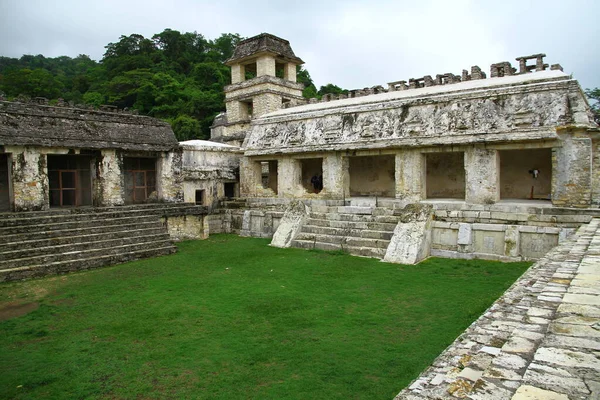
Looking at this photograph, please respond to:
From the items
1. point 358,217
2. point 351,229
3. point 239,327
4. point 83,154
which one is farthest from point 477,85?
point 83,154

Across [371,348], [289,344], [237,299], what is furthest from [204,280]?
[371,348]

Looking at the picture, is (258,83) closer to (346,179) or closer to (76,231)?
(346,179)

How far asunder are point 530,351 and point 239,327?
3.77 meters

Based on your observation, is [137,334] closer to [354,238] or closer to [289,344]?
[289,344]

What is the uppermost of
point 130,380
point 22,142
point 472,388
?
point 22,142

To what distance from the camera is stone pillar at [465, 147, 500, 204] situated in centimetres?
1023

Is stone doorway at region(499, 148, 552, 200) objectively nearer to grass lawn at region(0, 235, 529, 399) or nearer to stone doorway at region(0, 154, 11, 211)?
grass lawn at region(0, 235, 529, 399)

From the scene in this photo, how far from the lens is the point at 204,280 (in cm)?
830

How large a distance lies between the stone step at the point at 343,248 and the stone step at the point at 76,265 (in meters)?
3.61

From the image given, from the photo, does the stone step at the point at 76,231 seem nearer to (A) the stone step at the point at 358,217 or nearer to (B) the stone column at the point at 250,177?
(B) the stone column at the point at 250,177

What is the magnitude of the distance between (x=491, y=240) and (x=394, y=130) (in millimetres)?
4142

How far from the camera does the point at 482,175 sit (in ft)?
34.0

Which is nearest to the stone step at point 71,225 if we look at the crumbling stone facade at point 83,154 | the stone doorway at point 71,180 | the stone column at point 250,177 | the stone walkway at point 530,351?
the crumbling stone facade at point 83,154

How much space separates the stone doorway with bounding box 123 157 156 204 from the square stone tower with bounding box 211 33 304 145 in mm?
7347
